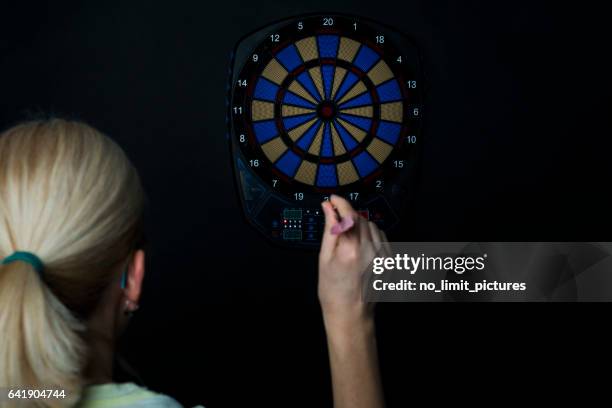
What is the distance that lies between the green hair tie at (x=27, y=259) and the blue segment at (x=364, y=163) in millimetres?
1290

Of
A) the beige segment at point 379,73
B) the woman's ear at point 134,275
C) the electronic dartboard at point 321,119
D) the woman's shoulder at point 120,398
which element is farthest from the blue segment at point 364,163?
the woman's shoulder at point 120,398

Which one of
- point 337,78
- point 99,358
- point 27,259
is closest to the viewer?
point 27,259

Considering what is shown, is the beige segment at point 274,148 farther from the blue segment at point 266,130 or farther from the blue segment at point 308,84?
the blue segment at point 308,84

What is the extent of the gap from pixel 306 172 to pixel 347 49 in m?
0.39

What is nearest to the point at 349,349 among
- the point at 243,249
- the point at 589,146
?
the point at 243,249

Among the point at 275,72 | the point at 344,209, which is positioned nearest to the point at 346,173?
the point at 275,72

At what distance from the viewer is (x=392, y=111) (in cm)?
194

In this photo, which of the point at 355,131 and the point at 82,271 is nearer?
the point at 82,271

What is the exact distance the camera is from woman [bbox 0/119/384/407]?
736 millimetres

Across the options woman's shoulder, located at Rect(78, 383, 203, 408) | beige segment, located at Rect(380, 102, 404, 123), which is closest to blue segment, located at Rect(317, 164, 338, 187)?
beige segment, located at Rect(380, 102, 404, 123)

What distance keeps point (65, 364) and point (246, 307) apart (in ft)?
4.34

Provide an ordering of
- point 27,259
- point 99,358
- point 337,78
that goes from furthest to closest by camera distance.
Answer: point 337,78
point 99,358
point 27,259

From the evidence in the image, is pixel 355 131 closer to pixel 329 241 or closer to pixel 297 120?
pixel 297 120

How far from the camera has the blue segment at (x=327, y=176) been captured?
1949 millimetres
